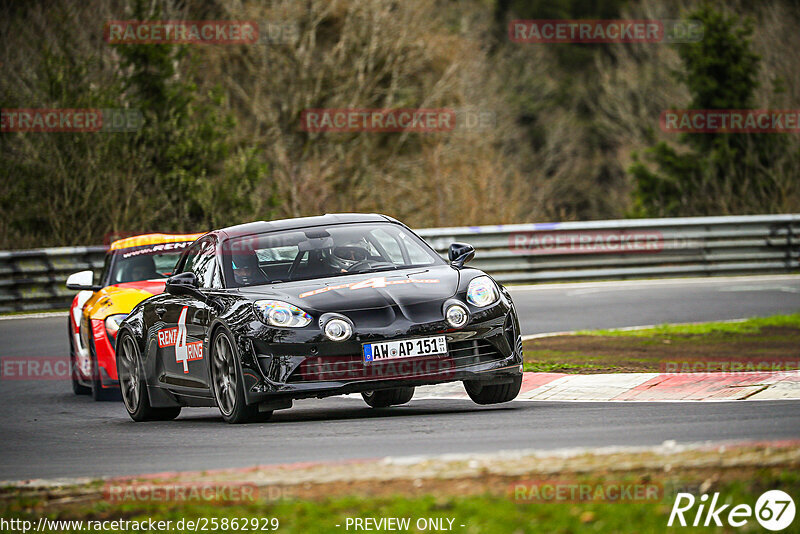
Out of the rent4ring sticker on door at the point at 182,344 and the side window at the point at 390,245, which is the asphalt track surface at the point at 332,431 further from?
the side window at the point at 390,245

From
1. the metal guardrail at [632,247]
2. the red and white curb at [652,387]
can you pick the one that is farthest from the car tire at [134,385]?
the metal guardrail at [632,247]

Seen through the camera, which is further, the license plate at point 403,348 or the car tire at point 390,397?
the car tire at point 390,397

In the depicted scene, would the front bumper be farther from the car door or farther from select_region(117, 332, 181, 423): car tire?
select_region(117, 332, 181, 423): car tire

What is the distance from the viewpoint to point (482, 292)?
9133 mm

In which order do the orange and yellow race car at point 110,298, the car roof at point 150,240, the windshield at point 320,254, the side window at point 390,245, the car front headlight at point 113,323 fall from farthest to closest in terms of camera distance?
the car roof at point 150,240, the orange and yellow race car at point 110,298, the car front headlight at point 113,323, the side window at point 390,245, the windshield at point 320,254

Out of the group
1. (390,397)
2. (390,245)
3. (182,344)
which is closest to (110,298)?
(182,344)

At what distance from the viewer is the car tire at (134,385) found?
10.6m

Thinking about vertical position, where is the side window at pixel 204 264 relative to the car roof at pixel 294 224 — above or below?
below

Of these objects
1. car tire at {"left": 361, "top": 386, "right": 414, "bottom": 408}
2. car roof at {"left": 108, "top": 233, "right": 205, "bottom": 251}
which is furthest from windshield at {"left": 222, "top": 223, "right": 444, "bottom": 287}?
car roof at {"left": 108, "top": 233, "right": 205, "bottom": 251}

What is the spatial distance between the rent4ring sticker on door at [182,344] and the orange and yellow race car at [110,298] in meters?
2.13

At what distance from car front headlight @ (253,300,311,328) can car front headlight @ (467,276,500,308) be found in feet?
3.78

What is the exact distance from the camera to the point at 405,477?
5934 millimetres

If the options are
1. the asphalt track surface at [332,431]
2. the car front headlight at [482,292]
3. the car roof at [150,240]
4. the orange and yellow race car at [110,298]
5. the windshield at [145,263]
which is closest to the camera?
the asphalt track surface at [332,431]

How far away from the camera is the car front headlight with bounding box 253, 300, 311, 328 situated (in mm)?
8664
